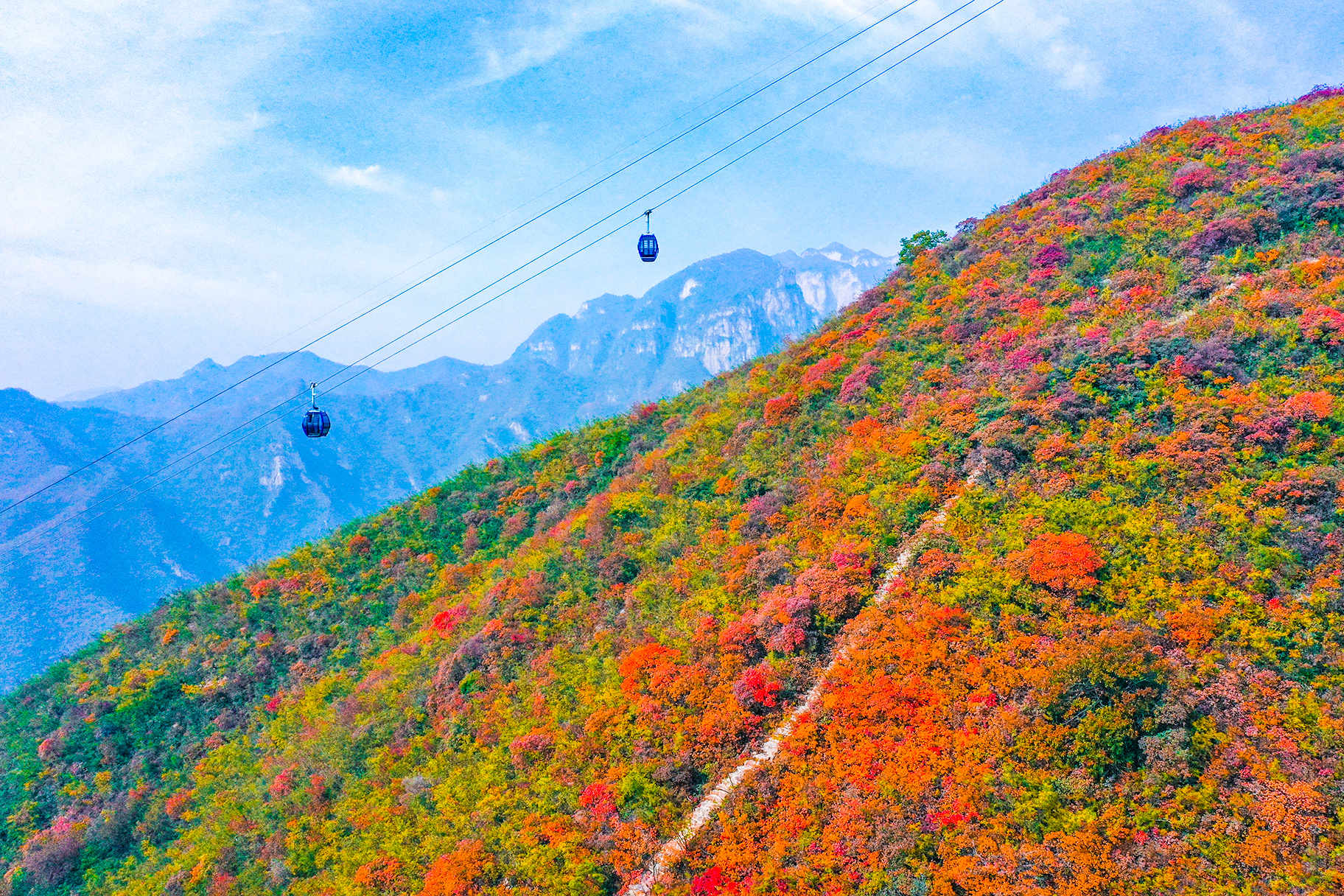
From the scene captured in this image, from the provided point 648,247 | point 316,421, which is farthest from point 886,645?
point 316,421

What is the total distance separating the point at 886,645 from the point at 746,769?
3.90 meters

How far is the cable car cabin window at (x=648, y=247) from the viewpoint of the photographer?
2030 centimetres

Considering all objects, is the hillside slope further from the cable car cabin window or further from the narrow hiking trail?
the cable car cabin window

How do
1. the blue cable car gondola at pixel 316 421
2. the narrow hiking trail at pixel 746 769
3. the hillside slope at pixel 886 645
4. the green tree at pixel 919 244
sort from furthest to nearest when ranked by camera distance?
the green tree at pixel 919 244
the blue cable car gondola at pixel 316 421
the narrow hiking trail at pixel 746 769
the hillside slope at pixel 886 645

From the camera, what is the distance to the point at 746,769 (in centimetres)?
1277

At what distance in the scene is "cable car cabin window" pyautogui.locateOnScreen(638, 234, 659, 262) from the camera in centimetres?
2030

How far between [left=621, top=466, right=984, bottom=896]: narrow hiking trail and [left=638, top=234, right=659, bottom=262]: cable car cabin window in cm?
1184

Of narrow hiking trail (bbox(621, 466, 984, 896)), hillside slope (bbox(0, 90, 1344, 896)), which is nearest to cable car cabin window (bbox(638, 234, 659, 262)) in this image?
hillside slope (bbox(0, 90, 1344, 896))

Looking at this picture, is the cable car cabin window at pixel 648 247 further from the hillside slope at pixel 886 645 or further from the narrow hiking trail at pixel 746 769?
the narrow hiking trail at pixel 746 769

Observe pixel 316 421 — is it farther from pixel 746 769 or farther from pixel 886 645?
pixel 886 645

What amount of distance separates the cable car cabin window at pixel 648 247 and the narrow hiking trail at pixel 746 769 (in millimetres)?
11845

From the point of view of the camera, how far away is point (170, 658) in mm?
30656

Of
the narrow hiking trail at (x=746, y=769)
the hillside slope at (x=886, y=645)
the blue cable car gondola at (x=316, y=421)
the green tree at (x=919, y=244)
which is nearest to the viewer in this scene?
the hillside slope at (x=886, y=645)

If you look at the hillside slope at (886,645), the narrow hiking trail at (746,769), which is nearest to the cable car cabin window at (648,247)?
the hillside slope at (886,645)
